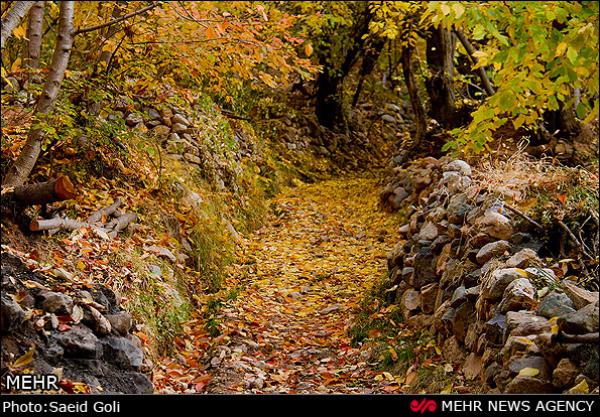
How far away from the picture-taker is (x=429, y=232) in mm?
6387

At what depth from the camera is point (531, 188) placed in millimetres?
5590

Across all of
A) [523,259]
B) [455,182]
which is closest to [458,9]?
[523,259]

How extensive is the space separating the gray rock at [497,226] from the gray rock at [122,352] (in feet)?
10.3

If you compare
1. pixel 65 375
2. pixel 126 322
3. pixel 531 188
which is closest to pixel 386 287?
pixel 531 188

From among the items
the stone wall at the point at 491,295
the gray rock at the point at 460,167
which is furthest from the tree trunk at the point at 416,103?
the stone wall at the point at 491,295

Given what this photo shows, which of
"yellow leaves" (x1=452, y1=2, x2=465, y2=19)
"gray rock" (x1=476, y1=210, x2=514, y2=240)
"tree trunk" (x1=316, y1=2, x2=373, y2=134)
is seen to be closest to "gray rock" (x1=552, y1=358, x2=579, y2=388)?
"gray rock" (x1=476, y1=210, x2=514, y2=240)

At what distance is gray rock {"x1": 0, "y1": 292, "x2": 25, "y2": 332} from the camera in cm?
347

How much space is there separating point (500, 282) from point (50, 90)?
3.71m

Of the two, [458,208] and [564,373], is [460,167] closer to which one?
[458,208]

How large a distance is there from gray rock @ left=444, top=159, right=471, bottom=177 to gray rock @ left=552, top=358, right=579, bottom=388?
3.82 metres

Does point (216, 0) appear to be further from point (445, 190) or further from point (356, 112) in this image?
point (356, 112)

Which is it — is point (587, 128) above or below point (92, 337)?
above

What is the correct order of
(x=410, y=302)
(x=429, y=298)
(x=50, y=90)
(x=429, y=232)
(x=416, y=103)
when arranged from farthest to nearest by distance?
(x=416, y=103) < (x=429, y=232) < (x=410, y=302) < (x=429, y=298) < (x=50, y=90)

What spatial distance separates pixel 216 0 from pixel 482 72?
4206 millimetres
